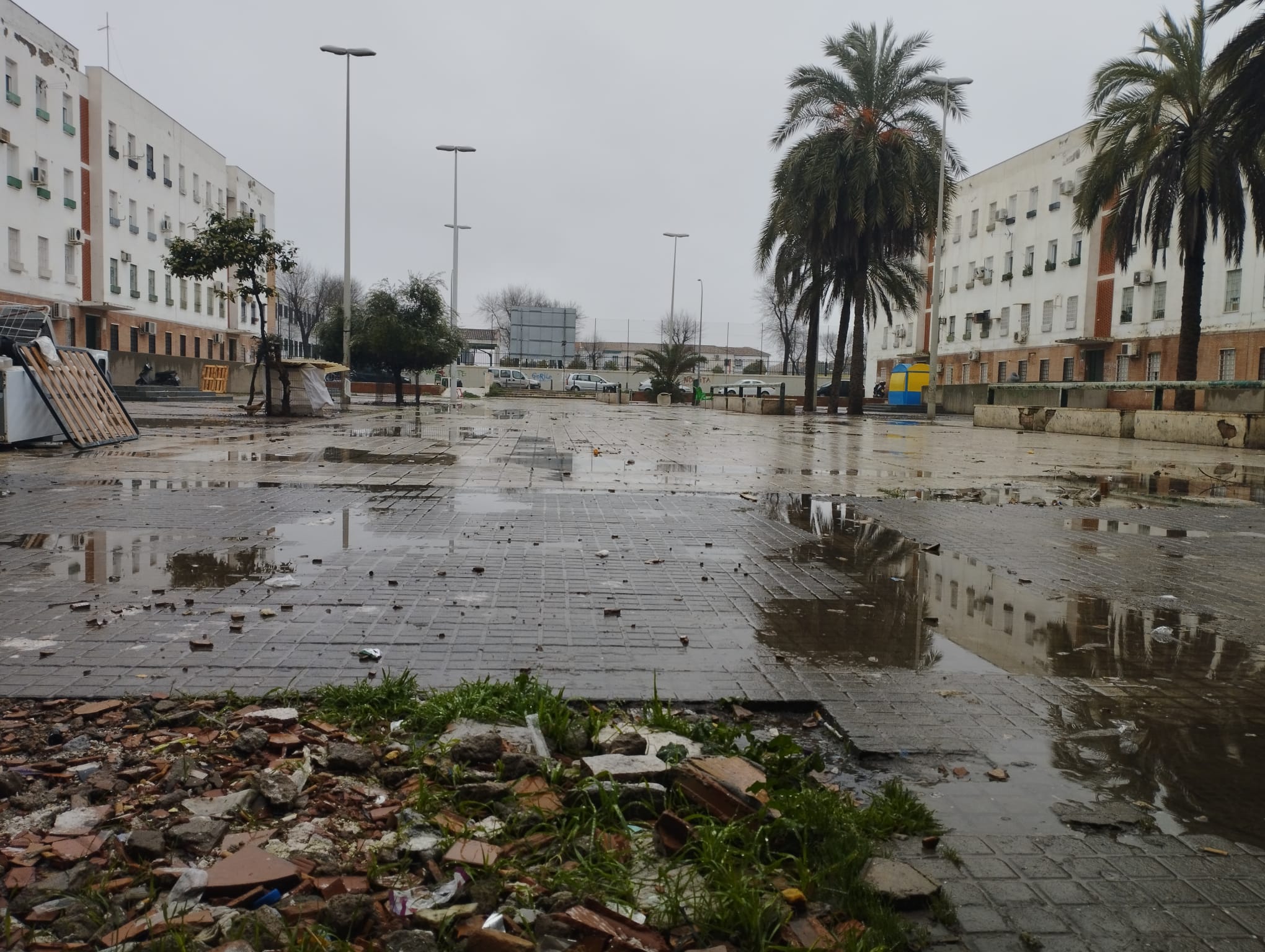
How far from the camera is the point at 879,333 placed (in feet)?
257

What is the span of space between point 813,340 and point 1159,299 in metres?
16.8

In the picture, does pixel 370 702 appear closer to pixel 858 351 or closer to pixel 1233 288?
pixel 858 351

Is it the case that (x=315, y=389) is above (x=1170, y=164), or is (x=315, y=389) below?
below

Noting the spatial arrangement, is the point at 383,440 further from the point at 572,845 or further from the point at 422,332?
the point at 422,332

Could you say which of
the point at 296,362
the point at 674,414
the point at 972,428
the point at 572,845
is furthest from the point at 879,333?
the point at 572,845

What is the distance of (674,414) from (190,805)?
37108 millimetres

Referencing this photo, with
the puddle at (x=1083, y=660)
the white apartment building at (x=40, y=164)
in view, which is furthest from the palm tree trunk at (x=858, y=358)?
the white apartment building at (x=40, y=164)

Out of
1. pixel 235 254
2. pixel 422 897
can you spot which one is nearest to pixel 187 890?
pixel 422 897

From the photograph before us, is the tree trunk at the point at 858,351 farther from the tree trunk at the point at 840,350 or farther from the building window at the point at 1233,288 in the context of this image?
the building window at the point at 1233,288

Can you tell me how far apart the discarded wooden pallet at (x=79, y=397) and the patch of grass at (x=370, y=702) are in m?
12.7

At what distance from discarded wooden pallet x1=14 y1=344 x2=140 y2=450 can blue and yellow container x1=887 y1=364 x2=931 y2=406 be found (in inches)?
1393

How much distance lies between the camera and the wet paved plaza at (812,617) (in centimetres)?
300

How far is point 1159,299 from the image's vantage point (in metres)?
45.2

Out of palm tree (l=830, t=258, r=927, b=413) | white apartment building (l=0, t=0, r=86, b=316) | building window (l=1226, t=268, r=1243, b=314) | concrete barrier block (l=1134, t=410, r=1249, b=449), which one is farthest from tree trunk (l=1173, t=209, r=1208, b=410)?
white apartment building (l=0, t=0, r=86, b=316)
